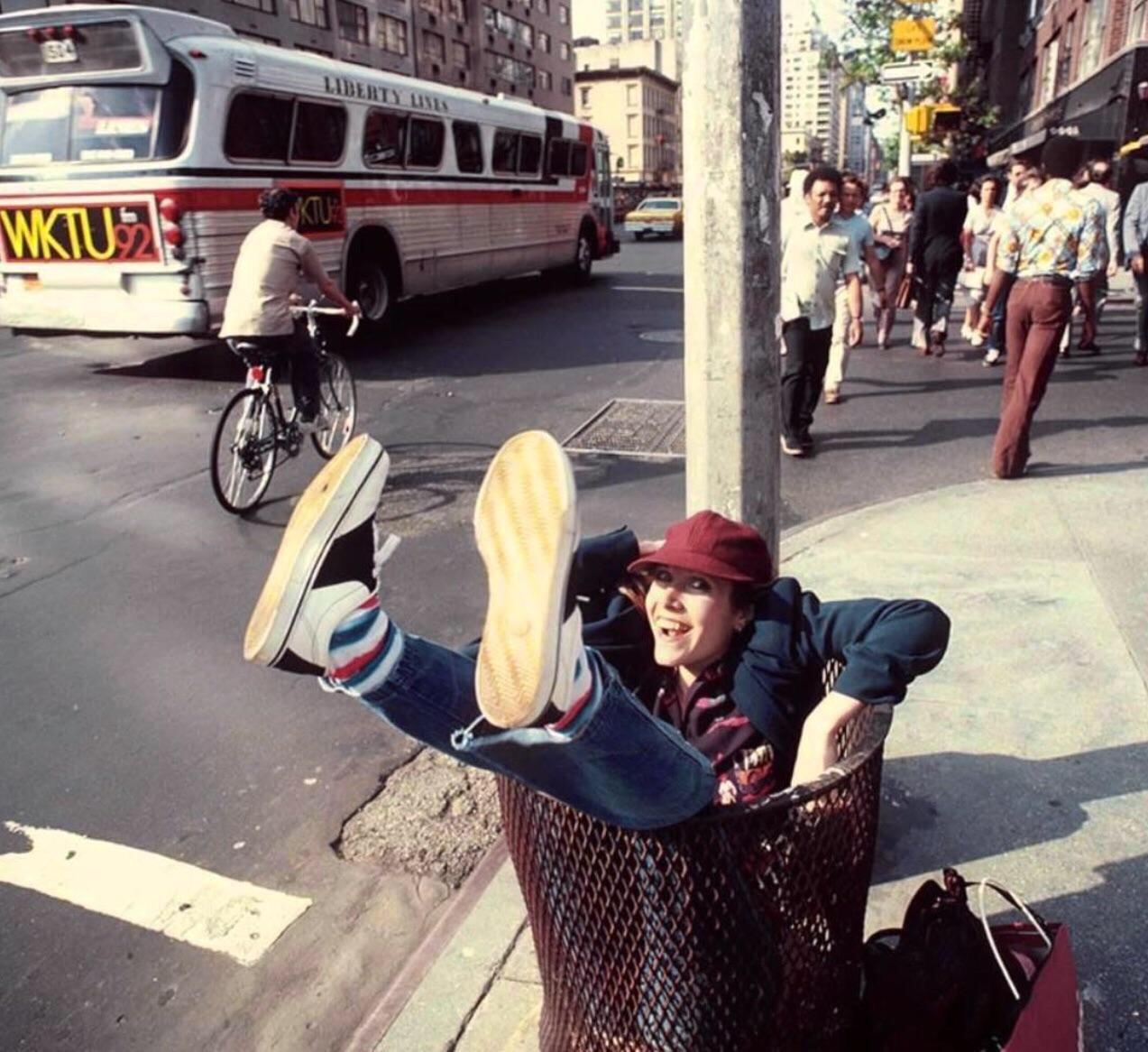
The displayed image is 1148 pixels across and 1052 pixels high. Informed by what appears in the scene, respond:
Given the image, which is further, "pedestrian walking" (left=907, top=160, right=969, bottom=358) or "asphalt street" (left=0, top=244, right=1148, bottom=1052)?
"pedestrian walking" (left=907, top=160, right=969, bottom=358)

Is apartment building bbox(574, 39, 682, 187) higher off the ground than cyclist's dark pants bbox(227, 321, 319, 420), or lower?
higher

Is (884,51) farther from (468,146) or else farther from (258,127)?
(258,127)

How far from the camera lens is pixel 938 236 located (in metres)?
10.1

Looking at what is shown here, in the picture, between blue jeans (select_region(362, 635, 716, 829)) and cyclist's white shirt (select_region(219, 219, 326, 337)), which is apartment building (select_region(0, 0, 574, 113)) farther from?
blue jeans (select_region(362, 635, 716, 829))

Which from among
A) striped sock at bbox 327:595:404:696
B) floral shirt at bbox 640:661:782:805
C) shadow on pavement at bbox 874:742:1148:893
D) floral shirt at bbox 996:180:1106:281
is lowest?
shadow on pavement at bbox 874:742:1148:893

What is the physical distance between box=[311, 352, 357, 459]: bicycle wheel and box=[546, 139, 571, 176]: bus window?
11.3 metres

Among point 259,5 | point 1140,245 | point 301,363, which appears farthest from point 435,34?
point 301,363

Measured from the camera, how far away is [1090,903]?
8.17ft

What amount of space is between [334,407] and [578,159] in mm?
13197

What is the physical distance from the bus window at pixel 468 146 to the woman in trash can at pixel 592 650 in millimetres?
13386

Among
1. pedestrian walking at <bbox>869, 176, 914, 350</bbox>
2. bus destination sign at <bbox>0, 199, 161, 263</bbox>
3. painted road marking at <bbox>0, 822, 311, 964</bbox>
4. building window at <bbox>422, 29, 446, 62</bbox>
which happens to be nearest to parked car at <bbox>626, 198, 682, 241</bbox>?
pedestrian walking at <bbox>869, 176, 914, 350</bbox>

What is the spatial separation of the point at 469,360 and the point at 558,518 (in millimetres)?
9810

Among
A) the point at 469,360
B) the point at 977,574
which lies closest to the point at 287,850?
the point at 977,574

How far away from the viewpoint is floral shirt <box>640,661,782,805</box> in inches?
77.6
